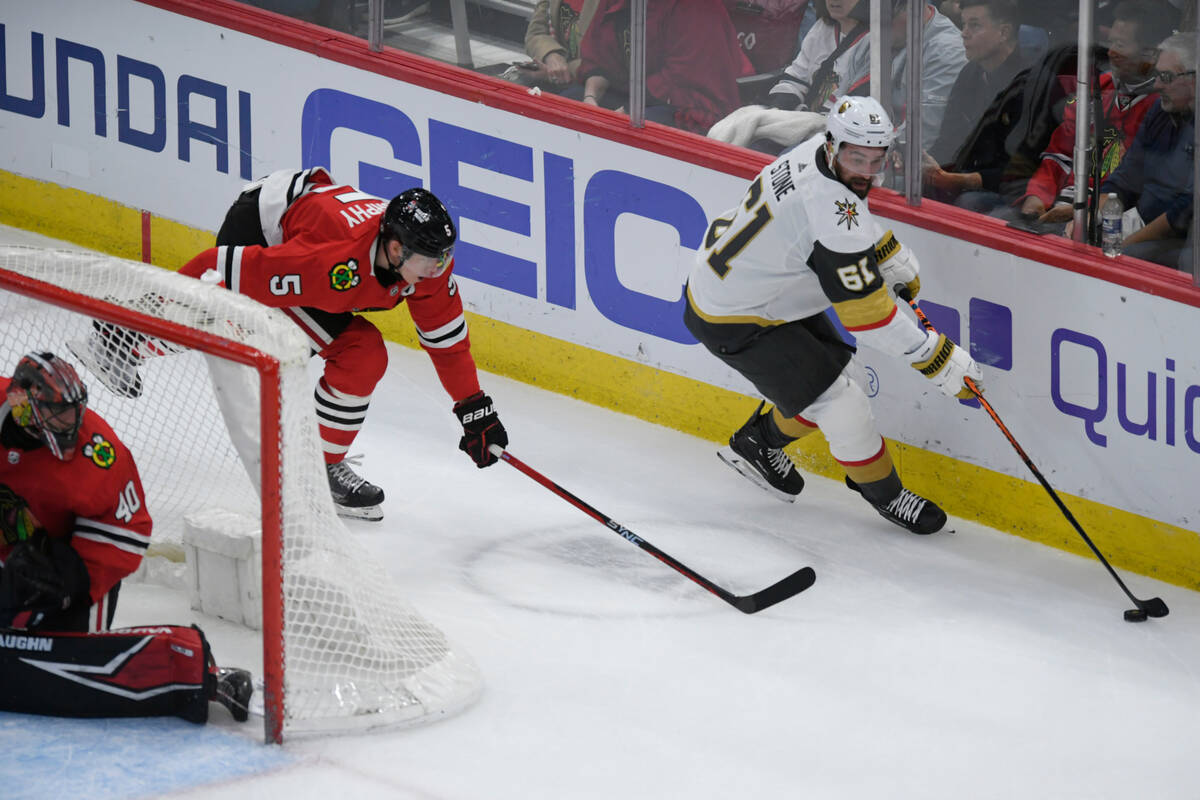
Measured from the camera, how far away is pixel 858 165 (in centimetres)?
453

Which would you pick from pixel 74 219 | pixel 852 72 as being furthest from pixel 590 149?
pixel 74 219

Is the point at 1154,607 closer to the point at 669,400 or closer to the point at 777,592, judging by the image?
the point at 777,592

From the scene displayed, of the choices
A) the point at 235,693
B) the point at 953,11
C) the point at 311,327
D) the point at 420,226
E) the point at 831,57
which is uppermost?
the point at 953,11

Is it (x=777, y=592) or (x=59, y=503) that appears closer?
(x=59, y=503)

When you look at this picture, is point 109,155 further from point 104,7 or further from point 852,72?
point 852,72

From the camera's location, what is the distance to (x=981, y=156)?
4.86 m

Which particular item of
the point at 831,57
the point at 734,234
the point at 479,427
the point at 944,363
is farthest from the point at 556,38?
the point at 944,363

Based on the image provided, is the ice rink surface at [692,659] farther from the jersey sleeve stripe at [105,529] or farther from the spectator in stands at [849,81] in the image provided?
the spectator in stands at [849,81]

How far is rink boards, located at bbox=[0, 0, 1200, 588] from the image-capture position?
468cm

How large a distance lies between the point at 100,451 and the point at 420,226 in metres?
0.91

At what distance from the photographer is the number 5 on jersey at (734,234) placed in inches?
184

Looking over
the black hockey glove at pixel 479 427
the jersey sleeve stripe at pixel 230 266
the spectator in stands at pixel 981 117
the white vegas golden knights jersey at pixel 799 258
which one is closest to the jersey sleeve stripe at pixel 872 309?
the white vegas golden knights jersey at pixel 799 258

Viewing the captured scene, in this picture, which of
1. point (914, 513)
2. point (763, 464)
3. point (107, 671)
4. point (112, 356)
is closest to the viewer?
point (107, 671)

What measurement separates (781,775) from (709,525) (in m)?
1.35
